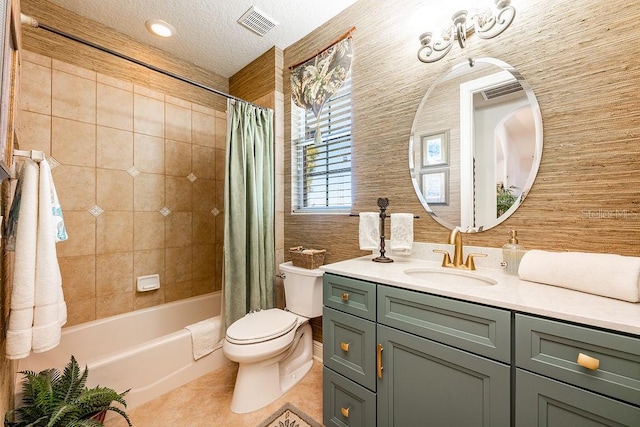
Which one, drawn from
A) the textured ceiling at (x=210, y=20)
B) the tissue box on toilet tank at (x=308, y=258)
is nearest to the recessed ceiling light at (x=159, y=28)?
the textured ceiling at (x=210, y=20)

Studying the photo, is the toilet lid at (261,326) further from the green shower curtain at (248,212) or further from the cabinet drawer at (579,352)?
the cabinet drawer at (579,352)

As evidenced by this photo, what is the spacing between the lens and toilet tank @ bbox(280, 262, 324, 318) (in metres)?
1.69

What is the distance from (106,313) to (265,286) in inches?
47.4

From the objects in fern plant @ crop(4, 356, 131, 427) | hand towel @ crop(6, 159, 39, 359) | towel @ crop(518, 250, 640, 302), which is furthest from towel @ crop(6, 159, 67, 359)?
towel @ crop(518, 250, 640, 302)

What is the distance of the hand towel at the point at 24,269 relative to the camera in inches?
37.9

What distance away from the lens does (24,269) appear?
984 mm

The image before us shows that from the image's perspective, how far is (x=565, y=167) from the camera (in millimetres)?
1040

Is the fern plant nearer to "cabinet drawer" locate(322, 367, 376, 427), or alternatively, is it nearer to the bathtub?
the bathtub

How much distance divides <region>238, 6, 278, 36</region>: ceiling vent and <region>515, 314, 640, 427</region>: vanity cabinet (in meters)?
2.23

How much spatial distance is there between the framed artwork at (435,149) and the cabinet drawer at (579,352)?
0.87 m

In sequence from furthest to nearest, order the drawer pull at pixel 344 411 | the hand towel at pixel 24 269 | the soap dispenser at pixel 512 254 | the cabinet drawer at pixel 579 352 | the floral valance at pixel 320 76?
the floral valance at pixel 320 76 → the drawer pull at pixel 344 411 → the soap dispenser at pixel 512 254 → the hand towel at pixel 24 269 → the cabinet drawer at pixel 579 352

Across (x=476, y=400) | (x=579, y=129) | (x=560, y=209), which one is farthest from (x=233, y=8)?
Result: (x=476, y=400)

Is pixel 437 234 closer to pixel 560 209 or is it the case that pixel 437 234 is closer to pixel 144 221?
pixel 560 209

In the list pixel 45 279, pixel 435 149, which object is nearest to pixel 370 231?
pixel 435 149
